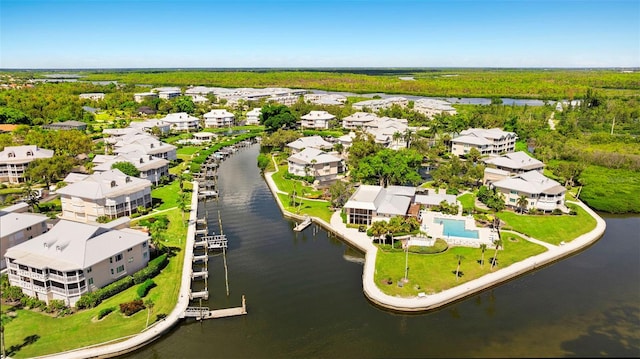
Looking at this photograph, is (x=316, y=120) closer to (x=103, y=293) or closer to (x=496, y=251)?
(x=496, y=251)

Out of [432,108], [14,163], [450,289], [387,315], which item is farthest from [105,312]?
A: [432,108]

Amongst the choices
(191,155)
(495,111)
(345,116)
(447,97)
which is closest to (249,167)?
(191,155)

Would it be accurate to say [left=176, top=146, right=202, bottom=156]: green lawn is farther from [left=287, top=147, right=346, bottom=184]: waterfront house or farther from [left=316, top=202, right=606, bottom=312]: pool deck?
[left=316, top=202, right=606, bottom=312]: pool deck

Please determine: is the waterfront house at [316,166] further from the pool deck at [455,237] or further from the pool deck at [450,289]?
the pool deck at [455,237]

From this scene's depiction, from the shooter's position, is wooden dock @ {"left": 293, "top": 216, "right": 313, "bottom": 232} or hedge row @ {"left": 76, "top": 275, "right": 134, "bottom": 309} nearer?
hedge row @ {"left": 76, "top": 275, "right": 134, "bottom": 309}

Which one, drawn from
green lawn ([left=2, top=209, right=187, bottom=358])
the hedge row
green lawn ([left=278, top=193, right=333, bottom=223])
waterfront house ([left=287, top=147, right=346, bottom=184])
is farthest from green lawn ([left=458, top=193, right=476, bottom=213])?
the hedge row

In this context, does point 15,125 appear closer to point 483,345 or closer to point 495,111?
point 483,345

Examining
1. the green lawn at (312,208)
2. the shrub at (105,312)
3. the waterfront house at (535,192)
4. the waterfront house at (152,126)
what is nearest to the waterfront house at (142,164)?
the green lawn at (312,208)

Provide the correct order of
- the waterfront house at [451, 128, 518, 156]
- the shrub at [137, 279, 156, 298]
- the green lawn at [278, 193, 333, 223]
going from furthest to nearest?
1. the waterfront house at [451, 128, 518, 156]
2. the green lawn at [278, 193, 333, 223]
3. the shrub at [137, 279, 156, 298]
